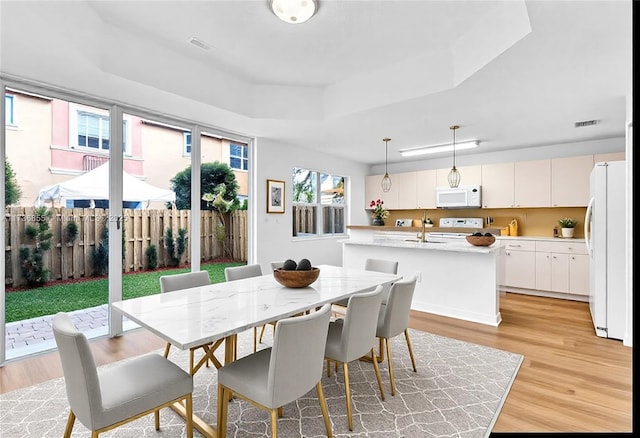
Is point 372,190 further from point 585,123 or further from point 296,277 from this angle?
point 296,277

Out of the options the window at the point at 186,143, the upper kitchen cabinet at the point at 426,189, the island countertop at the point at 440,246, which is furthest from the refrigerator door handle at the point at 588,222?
the window at the point at 186,143

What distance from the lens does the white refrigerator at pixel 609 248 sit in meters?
3.27

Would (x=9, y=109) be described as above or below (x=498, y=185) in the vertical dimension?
above

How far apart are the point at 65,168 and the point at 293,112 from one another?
7.83 feet

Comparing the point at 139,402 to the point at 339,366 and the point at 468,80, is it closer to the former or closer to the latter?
the point at 339,366

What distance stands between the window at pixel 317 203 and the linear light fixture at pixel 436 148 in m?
1.46

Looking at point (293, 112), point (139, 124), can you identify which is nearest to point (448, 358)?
point (293, 112)

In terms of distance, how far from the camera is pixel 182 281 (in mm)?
2633

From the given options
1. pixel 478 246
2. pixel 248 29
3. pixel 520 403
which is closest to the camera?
pixel 520 403

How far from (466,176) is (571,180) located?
4.99ft

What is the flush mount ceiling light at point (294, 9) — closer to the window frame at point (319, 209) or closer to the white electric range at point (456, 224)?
the window frame at point (319, 209)

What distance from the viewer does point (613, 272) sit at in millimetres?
3326

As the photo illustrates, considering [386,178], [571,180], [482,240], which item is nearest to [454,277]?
[482,240]

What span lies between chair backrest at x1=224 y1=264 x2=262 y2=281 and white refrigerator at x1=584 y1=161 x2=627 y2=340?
3.53 meters
